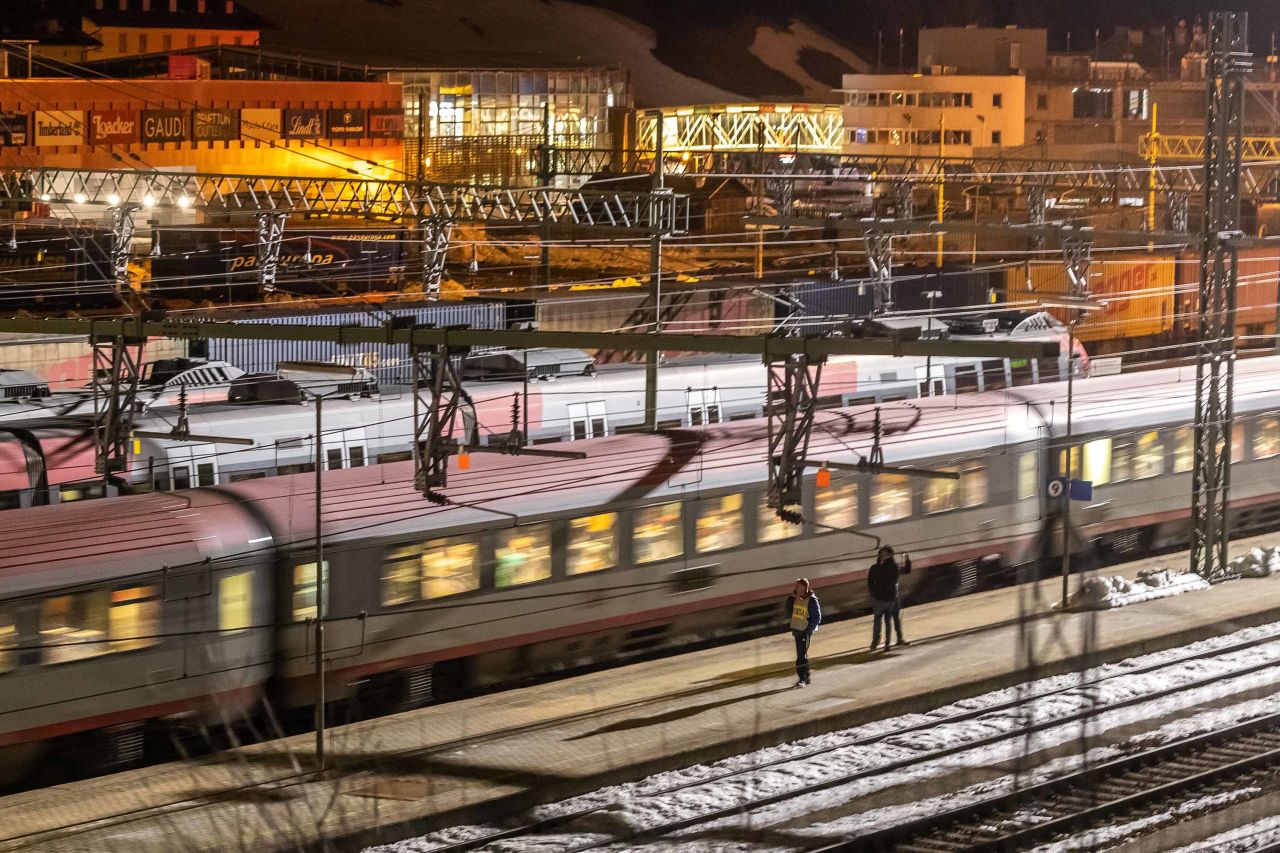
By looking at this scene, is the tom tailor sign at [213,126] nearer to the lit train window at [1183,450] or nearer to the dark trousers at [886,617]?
the lit train window at [1183,450]

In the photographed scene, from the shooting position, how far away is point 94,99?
43.8m

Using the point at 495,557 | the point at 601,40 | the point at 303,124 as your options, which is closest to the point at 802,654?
the point at 495,557

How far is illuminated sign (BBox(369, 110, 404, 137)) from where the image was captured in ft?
165

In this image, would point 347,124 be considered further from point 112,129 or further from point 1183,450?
point 1183,450

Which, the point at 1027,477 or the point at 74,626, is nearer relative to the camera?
the point at 74,626

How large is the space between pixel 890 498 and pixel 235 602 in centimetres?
695

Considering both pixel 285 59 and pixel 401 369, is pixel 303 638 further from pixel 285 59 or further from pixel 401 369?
pixel 285 59

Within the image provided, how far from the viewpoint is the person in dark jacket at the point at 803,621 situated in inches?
525

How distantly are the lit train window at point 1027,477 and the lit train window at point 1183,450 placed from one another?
2.60 meters

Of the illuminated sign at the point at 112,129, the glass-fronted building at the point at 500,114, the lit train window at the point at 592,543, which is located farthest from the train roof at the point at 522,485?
the glass-fronted building at the point at 500,114

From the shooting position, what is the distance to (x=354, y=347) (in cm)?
2711

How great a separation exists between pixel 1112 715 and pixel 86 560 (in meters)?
7.87

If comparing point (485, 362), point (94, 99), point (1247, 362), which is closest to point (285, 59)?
point (94, 99)

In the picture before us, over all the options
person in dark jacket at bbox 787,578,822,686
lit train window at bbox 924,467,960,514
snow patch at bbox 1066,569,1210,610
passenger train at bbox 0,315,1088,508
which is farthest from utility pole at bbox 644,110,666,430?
snow patch at bbox 1066,569,1210,610
